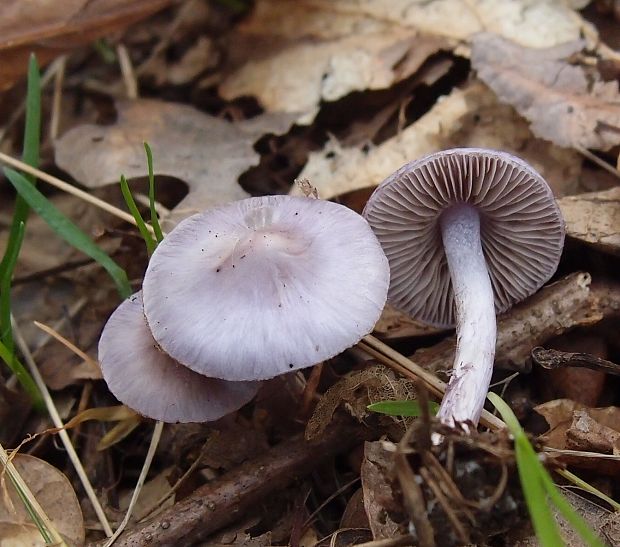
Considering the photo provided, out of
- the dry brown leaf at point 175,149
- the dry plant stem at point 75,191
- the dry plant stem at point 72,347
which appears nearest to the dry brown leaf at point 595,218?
the dry brown leaf at point 175,149

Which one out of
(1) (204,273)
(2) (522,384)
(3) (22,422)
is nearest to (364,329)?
(1) (204,273)

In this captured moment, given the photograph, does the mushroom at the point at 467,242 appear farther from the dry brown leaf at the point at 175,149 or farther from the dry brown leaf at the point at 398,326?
the dry brown leaf at the point at 175,149

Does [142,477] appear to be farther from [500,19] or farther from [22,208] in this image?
[500,19]

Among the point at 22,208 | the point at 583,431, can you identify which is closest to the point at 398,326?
the point at 583,431

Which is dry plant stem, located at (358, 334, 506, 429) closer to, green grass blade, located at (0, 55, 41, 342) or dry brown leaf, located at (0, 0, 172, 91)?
green grass blade, located at (0, 55, 41, 342)

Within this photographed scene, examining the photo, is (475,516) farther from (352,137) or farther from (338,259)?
(352,137)

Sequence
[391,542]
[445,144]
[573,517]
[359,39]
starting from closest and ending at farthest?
[573,517], [391,542], [445,144], [359,39]
